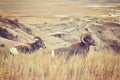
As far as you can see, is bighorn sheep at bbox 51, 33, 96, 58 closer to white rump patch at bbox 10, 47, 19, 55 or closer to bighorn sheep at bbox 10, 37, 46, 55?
bighorn sheep at bbox 10, 37, 46, 55

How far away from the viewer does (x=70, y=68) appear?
6.77 feet

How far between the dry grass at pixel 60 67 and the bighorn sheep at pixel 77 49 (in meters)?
0.04

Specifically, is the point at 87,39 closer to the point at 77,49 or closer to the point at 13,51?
the point at 77,49

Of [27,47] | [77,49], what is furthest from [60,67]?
[27,47]

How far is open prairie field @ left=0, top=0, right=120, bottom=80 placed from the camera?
2045mm

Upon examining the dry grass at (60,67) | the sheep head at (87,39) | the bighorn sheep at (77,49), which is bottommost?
the dry grass at (60,67)

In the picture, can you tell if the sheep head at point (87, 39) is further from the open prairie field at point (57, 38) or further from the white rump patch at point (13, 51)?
the white rump patch at point (13, 51)

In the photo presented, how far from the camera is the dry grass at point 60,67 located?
2.04m

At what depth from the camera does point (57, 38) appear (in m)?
2.08

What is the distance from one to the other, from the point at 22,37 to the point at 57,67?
1.28 feet

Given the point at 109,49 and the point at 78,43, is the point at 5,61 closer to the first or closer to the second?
the point at 78,43

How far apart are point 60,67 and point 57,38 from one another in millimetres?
248

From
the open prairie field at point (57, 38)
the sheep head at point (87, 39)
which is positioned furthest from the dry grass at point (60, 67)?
the sheep head at point (87, 39)

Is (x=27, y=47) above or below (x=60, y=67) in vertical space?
above
